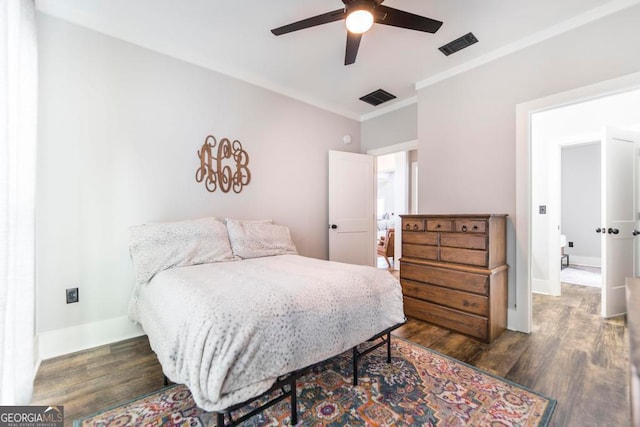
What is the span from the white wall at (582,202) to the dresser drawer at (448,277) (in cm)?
514

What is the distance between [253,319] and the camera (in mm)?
1256

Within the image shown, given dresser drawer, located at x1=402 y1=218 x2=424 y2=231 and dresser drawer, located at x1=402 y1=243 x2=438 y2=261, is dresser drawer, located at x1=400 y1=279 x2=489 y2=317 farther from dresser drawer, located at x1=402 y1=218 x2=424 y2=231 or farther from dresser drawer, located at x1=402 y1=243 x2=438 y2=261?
dresser drawer, located at x1=402 y1=218 x2=424 y2=231

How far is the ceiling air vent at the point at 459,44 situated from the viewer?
2.49 metres

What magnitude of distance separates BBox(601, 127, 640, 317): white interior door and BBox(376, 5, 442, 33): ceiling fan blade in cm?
258

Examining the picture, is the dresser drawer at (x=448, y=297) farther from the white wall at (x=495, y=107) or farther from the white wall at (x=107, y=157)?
the white wall at (x=107, y=157)

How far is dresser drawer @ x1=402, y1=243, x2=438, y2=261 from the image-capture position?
275 centimetres

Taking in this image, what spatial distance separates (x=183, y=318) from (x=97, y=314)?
5.27 ft

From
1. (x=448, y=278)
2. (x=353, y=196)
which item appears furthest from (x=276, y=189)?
(x=448, y=278)

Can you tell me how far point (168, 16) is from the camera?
2.27 metres

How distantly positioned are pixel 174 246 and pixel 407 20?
2431 millimetres

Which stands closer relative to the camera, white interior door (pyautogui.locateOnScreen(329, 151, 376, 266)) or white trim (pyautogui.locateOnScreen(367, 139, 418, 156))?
white trim (pyautogui.locateOnScreen(367, 139, 418, 156))

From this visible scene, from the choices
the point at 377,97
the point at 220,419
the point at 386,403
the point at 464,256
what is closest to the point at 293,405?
the point at 220,419

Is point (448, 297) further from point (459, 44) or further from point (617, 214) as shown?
point (459, 44)

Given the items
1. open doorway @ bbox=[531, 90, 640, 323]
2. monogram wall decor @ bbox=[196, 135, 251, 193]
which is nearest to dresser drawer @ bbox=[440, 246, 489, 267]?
open doorway @ bbox=[531, 90, 640, 323]
